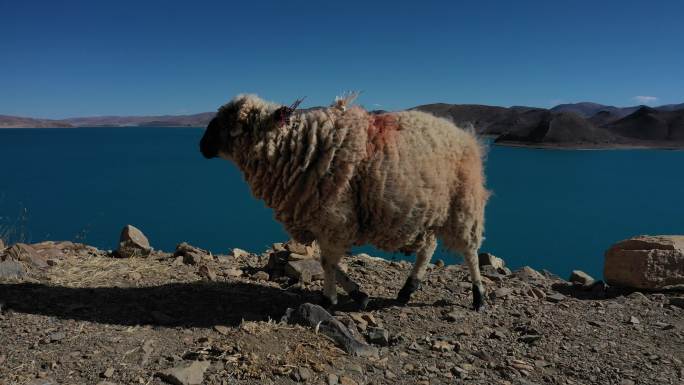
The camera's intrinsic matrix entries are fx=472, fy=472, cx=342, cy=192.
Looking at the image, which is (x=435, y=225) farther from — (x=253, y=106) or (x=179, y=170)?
(x=179, y=170)

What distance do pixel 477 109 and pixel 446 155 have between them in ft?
207

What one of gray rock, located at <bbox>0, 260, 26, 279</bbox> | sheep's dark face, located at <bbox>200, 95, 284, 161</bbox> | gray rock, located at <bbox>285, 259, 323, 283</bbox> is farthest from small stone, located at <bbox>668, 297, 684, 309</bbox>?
gray rock, located at <bbox>0, 260, 26, 279</bbox>

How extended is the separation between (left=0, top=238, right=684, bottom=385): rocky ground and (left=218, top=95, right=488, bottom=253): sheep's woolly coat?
99 centimetres

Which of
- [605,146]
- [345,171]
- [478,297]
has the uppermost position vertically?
[345,171]

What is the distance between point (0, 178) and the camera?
29078 mm

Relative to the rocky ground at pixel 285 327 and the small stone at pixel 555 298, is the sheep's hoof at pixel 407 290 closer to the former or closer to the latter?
the rocky ground at pixel 285 327

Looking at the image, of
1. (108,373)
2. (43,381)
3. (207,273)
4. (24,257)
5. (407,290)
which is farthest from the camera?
(207,273)

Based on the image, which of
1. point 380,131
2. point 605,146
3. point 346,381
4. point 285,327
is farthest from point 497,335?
point 605,146

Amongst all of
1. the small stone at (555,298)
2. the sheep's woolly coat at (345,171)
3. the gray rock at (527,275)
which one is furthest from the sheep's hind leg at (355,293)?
the gray rock at (527,275)

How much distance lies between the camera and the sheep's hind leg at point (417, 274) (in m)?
5.86

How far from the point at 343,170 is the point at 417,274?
6.37ft

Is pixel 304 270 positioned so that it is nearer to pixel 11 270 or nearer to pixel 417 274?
pixel 417 274

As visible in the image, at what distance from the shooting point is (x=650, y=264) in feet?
21.6

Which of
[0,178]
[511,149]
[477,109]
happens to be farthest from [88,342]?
[477,109]
